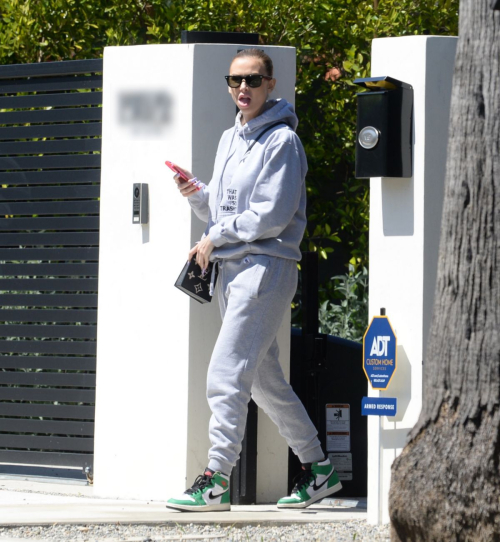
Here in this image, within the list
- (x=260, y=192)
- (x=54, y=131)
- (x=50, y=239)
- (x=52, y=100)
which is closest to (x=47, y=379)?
(x=50, y=239)

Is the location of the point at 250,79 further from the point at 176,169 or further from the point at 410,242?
the point at 410,242

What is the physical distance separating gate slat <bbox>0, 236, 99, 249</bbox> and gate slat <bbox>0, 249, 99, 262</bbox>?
0.03 metres

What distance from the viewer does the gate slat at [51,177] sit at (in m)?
5.81

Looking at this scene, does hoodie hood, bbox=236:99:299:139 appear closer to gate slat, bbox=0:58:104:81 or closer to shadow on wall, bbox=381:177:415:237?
shadow on wall, bbox=381:177:415:237

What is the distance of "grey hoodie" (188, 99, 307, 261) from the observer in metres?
4.73

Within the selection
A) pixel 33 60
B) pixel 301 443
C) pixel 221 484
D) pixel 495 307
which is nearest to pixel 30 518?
pixel 221 484

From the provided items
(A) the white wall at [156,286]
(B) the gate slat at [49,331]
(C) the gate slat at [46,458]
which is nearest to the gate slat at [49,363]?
(B) the gate slat at [49,331]

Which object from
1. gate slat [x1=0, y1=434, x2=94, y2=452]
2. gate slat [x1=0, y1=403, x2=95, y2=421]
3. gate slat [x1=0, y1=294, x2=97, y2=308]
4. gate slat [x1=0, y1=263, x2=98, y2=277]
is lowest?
gate slat [x1=0, y1=434, x2=94, y2=452]

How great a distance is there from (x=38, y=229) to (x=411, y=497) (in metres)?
3.32

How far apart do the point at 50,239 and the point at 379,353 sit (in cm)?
225

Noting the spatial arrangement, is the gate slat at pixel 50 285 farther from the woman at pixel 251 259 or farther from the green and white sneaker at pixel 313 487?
the green and white sneaker at pixel 313 487

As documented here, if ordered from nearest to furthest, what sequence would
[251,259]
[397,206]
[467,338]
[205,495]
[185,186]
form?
[467,338], [397,206], [205,495], [251,259], [185,186]

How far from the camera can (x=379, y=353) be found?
451cm

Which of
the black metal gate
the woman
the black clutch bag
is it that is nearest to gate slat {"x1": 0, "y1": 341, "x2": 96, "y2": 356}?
the black metal gate
